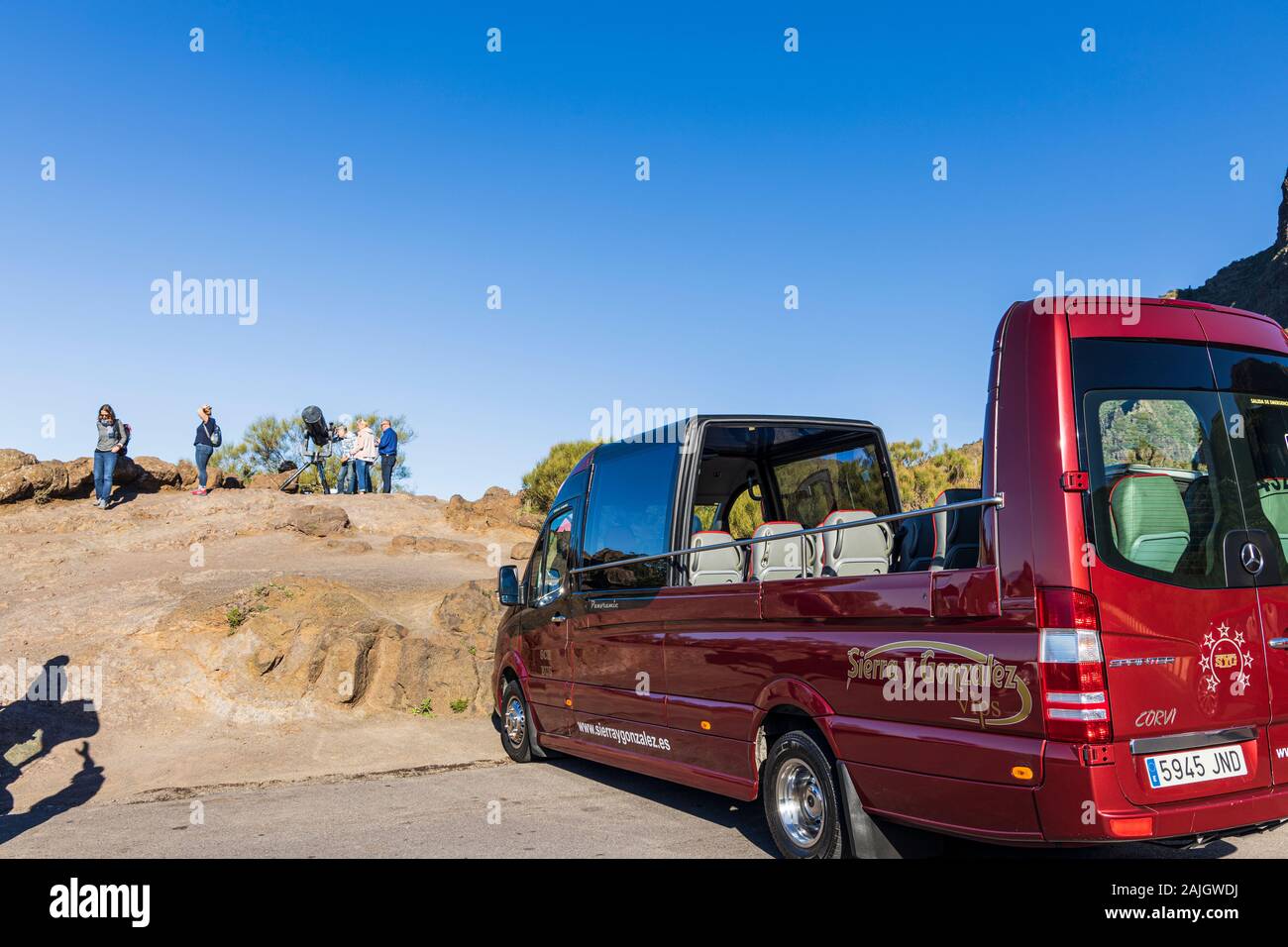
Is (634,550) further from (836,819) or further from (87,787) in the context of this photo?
(87,787)

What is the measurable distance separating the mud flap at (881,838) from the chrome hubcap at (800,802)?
38 centimetres

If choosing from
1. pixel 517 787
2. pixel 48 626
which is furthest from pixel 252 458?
pixel 517 787

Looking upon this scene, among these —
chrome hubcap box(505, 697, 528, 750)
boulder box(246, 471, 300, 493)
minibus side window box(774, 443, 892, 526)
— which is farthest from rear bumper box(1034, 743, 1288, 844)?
boulder box(246, 471, 300, 493)

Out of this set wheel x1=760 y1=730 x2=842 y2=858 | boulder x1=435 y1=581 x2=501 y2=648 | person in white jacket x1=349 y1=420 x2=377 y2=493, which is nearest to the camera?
wheel x1=760 y1=730 x2=842 y2=858

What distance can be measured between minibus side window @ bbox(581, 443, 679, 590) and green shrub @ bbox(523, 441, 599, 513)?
20.2m

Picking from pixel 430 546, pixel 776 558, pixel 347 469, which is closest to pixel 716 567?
pixel 776 558

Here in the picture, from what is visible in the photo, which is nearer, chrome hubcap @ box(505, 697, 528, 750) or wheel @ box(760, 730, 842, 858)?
wheel @ box(760, 730, 842, 858)

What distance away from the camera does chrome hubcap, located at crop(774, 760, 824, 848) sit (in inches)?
208

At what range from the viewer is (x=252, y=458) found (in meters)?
42.0

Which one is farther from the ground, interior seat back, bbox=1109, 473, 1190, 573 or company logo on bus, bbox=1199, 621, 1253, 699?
interior seat back, bbox=1109, 473, 1190, 573

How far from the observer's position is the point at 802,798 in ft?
17.7

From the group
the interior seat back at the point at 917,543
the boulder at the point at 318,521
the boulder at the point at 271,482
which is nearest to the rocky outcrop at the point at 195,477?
the boulder at the point at 271,482

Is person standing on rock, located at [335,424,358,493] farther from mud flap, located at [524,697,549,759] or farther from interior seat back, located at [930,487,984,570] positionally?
interior seat back, located at [930,487,984,570]
